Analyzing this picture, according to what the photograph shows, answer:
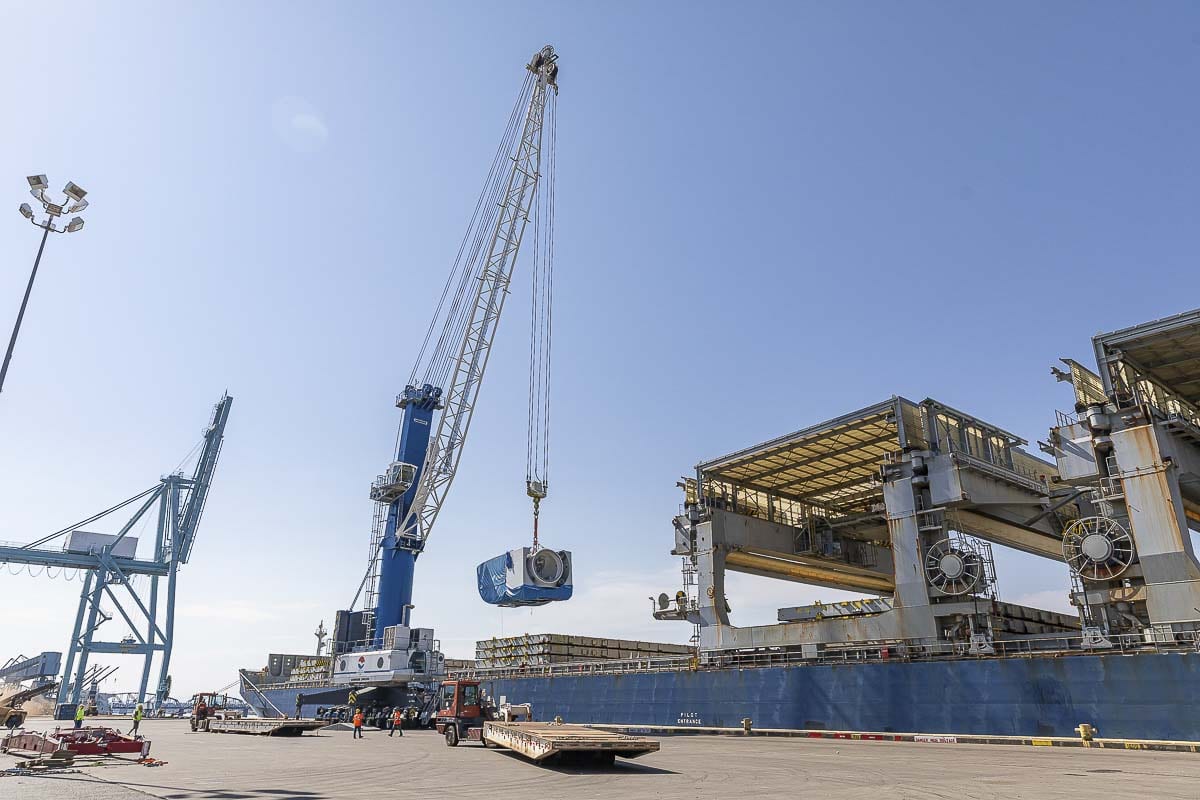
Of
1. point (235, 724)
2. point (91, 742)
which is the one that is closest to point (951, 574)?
point (91, 742)

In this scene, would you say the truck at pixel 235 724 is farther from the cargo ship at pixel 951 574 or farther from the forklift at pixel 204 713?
the cargo ship at pixel 951 574

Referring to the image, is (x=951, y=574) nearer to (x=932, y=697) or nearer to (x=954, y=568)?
(x=954, y=568)

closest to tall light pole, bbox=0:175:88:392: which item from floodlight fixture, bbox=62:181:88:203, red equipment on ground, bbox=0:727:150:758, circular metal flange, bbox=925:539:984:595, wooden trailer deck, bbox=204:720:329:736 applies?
floodlight fixture, bbox=62:181:88:203

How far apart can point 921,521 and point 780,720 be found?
10.8 metres

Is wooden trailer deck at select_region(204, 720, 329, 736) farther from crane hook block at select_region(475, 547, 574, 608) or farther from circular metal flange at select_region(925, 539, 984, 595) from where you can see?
circular metal flange at select_region(925, 539, 984, 595)

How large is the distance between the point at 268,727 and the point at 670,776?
90.6 ft

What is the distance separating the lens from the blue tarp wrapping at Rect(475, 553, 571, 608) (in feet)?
150

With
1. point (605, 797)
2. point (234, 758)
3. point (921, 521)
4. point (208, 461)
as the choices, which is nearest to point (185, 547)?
point (208, 461)

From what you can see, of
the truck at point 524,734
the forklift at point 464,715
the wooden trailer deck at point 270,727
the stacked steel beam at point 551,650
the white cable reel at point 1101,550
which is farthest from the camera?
the stacked steel beam at point 551,650

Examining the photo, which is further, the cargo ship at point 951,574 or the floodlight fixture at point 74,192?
the cargo ship at point 951,574

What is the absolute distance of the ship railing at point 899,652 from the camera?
80.4 feet

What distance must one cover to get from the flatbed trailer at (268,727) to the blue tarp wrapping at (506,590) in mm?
13128

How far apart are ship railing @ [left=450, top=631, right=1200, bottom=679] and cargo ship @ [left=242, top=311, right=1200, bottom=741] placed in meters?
0.10

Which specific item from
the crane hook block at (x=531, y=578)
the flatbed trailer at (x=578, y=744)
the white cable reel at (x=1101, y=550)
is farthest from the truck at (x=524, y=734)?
the white cable reel at (x=1101, y=550)
